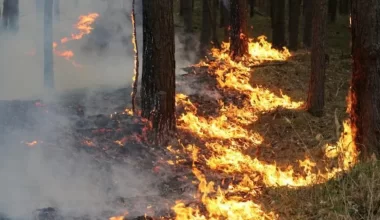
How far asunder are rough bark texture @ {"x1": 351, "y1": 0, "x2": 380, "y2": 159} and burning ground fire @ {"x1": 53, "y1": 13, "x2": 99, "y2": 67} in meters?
14.6

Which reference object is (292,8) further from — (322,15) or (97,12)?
(97,12)

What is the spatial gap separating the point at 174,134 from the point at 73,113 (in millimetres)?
2202

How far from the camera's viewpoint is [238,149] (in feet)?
30.8

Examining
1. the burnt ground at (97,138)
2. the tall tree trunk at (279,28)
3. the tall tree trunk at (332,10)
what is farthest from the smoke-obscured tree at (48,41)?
the tall tree trunk at (332,10)

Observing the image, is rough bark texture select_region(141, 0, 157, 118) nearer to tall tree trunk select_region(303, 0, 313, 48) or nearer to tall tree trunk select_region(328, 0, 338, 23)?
tall tree trunk select_region(303, 0, 313, 48)

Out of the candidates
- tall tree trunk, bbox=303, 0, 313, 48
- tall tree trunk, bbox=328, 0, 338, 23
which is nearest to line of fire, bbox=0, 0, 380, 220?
tall tree trunk, bbox=303, 0, 313, 48

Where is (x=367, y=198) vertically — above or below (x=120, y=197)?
above

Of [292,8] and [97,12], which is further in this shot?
[97,12]

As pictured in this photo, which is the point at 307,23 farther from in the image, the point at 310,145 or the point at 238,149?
the point at 238,149

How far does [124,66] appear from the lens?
16.8m

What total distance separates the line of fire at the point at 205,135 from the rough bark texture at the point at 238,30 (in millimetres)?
43

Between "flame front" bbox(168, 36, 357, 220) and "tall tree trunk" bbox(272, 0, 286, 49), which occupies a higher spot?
"tall tree trunk" bbox(272, 0, 286, 49)

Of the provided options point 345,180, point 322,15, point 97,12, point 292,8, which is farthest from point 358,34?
point 97,12

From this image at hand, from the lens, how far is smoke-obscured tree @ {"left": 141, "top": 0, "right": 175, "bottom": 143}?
9.18 metres
